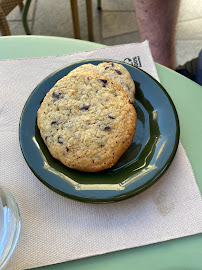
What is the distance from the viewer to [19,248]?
623 mm

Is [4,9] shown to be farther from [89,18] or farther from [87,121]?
[87,121]

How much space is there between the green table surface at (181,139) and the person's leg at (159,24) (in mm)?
387

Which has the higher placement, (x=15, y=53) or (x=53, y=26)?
(x=15, y=53)

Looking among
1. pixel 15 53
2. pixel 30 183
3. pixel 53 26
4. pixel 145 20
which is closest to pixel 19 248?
pixel 30 183

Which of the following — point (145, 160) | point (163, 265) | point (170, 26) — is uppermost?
point (170, 26)

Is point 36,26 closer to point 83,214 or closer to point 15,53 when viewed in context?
point 15,53

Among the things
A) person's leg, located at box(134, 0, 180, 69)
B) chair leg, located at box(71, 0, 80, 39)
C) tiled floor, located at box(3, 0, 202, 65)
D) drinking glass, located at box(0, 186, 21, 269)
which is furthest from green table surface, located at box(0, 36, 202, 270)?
tiled floor, located at box(3, 0, 202, 65)

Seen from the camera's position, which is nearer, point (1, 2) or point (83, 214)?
point (83, 214)

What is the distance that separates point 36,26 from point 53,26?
11 centimetres

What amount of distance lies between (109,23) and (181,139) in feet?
4.39

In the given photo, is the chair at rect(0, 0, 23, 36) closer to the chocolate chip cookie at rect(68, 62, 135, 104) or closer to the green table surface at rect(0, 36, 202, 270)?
the green table surface at rect(0, 36, 202, 270)

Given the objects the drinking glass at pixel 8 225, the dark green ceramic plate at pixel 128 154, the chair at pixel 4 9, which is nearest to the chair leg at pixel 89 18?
the chair at pixel 4 9

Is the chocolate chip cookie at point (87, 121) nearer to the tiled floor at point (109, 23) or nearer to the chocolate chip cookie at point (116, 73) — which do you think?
the chocolate chip cookie at point (116, 73)

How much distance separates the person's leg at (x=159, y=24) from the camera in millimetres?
1131
